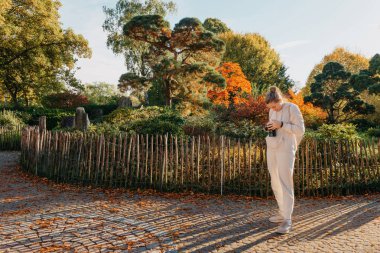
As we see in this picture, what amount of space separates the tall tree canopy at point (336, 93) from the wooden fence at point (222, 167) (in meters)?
13.1

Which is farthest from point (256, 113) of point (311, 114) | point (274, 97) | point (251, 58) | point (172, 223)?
point (251, 58)

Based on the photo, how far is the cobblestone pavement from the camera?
453 centimetres

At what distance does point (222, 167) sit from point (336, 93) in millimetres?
15461

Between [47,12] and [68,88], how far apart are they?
27.4 feet

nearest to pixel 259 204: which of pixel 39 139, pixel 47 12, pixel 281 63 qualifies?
pixel 39 139

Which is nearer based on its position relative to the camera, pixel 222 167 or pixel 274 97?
pixel 274 97

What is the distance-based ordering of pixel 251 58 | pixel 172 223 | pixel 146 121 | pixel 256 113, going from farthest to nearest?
1. pixel 251 58
2. pixel 256 113
3. pixel 146 121
4. pixel 172 223

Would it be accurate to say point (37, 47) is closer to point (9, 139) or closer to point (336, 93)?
point (9, 139)

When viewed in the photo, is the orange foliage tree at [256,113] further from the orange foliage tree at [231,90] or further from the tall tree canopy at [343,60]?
the tall tree canopy at [343,60]

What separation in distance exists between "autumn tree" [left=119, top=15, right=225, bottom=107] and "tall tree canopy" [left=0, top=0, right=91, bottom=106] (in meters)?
10.0

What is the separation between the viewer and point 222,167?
25.5ft

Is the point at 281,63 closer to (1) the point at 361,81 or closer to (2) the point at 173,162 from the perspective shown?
(1) the point at 361,81

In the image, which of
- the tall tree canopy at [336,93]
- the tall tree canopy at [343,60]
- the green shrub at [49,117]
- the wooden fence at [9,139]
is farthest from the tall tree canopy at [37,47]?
the tall tree canopy at [343,60]

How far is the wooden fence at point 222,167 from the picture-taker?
7770mm
